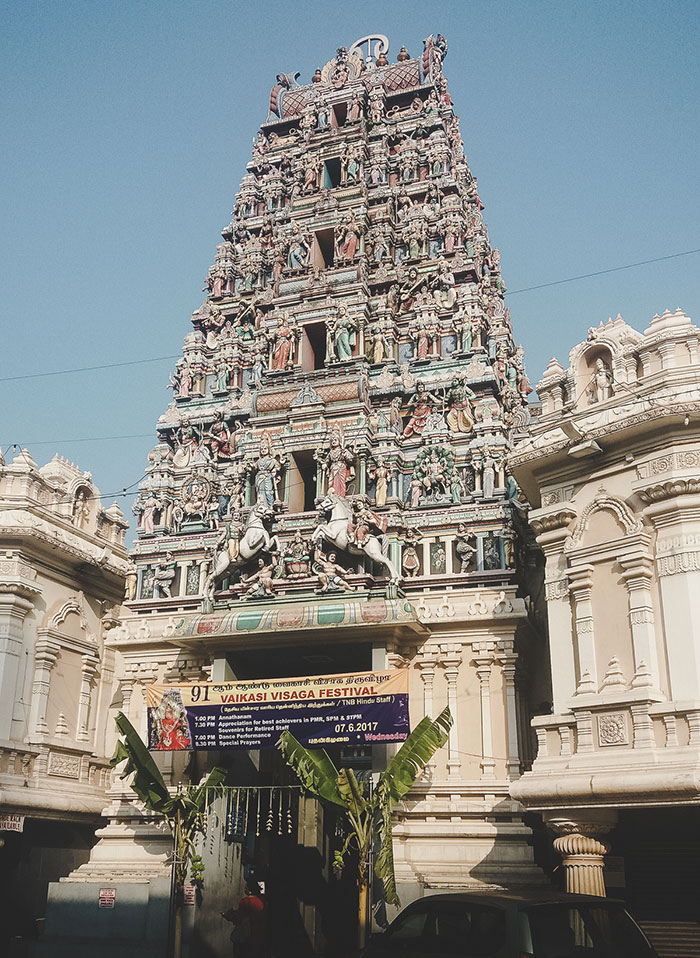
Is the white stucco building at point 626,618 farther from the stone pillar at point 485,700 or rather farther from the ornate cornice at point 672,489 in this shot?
the stone pillar at point 485,700

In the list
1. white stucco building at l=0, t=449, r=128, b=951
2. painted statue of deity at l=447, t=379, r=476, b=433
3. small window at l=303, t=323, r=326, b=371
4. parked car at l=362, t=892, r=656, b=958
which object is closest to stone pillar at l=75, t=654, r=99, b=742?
white stucco building at l=0, t=449, r=128, b=951

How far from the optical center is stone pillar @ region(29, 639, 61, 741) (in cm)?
2238

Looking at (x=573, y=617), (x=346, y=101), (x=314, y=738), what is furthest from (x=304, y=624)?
(x=346, y=101)

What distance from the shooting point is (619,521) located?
57.9 feet

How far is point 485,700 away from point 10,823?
35.3 feet

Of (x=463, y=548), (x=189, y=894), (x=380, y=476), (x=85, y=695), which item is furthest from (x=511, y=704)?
(x=85, y=695)

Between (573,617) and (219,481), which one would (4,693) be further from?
(573,617)

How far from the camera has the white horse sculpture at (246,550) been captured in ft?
77.9

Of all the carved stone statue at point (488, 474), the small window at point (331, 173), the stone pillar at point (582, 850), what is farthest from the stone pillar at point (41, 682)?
the small window at point (331, 173)

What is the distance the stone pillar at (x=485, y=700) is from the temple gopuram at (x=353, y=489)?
50 mm

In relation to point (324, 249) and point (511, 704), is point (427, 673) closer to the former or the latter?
point (511, 704)

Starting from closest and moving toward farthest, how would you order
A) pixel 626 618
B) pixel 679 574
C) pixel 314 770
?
pixel 679 574 → pixel 626 618 → pixel 314 770

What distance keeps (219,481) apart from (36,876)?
36.9 feet

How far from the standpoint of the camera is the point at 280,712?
67.5ft
